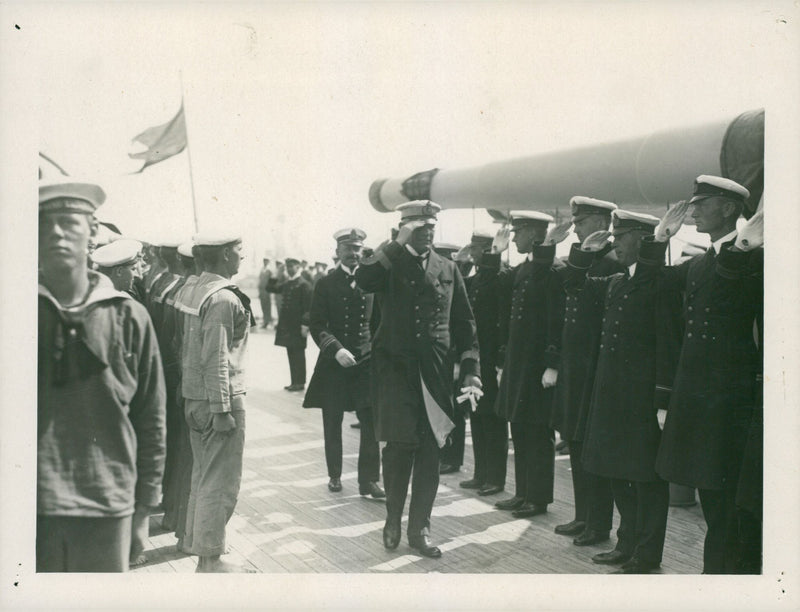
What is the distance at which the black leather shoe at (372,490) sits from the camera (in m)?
5.35

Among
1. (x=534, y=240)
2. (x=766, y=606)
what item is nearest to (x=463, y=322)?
(x=534, y=240)

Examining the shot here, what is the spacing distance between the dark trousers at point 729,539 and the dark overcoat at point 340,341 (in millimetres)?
2699

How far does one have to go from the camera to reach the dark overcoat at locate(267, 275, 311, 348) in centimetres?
1023

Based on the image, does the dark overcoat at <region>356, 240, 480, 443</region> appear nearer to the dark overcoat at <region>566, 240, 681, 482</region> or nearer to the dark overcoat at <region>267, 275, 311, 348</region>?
the dark overcoat at <region>566, 240, 681, 482</region>

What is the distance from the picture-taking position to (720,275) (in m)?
3.46

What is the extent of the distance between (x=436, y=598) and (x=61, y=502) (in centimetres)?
189

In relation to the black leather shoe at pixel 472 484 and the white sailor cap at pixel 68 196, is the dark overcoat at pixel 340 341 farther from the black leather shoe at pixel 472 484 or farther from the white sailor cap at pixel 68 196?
the white sailor cap at pixel 68 196

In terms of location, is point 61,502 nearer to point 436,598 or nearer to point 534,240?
point 436,598

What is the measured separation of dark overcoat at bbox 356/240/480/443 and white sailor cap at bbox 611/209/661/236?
1058 millimetres

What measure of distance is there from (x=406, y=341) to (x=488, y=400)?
1539 mm

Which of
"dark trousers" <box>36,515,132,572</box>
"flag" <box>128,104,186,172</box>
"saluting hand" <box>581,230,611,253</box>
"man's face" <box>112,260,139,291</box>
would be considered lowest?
"dark trousers" <box>36,515,132,572</box>

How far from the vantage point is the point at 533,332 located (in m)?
4.95

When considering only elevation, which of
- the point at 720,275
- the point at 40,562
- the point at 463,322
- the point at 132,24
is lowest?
the point at 40,562

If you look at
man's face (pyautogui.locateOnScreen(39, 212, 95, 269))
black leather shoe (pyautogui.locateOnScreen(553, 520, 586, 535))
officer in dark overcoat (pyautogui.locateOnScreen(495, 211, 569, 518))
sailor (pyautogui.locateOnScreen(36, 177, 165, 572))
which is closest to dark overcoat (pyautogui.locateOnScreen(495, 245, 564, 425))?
officer in dark overcoat (pyautogui.locateOnScreen(495, 211, 569, 518))
